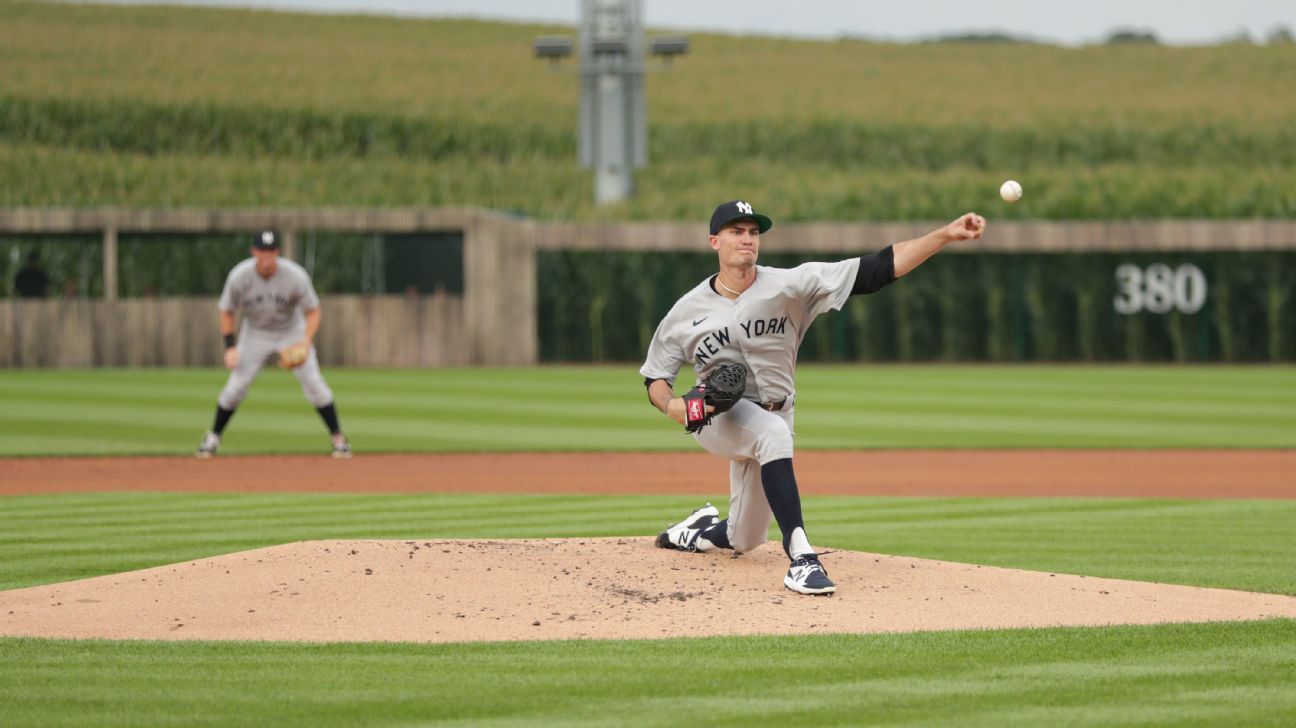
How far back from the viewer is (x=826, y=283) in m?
7.91

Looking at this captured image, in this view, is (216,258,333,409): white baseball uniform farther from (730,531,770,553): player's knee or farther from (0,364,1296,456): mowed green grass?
(730,531,770,553): player's knee

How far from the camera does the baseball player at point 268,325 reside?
14.6 meters

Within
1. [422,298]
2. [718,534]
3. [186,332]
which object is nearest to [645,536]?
[718,534]

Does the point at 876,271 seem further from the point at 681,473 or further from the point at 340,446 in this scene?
the point at 340,446

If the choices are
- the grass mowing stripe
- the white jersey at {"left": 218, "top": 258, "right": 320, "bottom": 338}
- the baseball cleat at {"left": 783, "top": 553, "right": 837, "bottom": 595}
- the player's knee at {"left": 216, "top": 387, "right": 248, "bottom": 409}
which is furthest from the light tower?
the grass mowing stripe

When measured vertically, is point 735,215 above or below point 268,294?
above

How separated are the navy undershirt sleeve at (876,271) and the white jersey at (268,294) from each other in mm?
7706

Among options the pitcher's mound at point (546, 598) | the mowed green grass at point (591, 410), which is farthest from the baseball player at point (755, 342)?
the mowed green grass at point (591, 410)

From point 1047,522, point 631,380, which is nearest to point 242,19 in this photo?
point 631,380

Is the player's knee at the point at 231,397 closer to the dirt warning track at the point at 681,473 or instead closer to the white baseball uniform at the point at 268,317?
the white baseball uniform at the point at 268,317

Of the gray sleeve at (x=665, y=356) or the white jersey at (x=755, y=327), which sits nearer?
the white jersey at (x=755, y=327)

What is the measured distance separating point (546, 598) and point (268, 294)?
8.04m

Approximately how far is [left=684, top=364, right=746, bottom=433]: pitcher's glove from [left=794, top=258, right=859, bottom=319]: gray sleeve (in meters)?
0.48

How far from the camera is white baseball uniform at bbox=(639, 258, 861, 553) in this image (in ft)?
26.0
